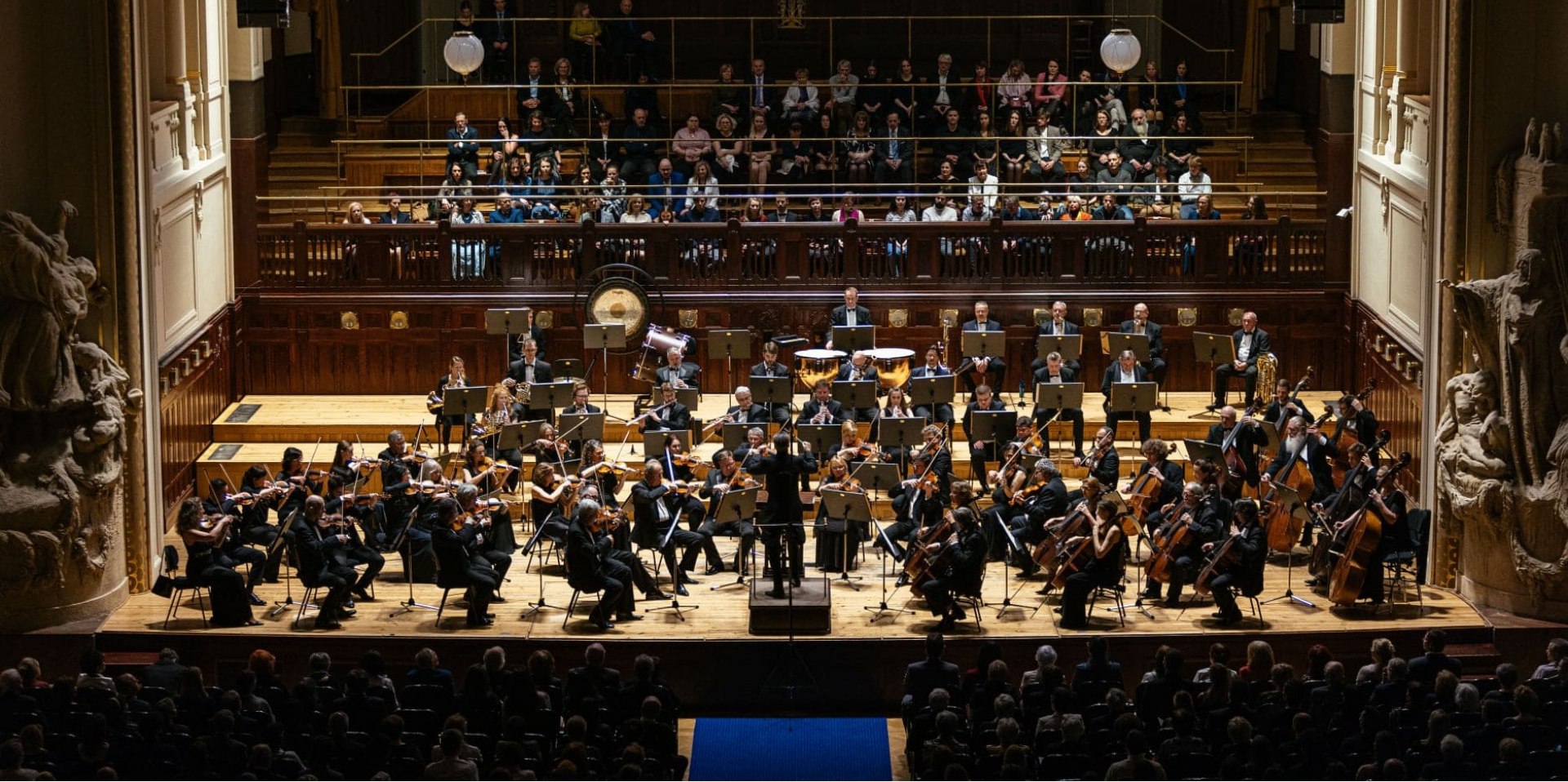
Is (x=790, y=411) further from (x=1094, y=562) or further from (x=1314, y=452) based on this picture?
(x=1314, y=452)

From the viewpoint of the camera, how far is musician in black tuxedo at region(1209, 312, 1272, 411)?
22.1 m

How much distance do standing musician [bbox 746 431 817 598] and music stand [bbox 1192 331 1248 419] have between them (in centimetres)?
539

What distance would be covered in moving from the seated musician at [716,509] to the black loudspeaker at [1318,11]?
624cm

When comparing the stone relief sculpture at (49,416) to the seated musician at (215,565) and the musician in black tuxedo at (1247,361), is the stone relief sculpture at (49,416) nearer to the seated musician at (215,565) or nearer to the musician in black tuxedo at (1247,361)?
the seated musician at (215,565)

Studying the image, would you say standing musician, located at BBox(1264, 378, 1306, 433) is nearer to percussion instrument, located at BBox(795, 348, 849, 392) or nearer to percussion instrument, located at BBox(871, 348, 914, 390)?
percussion instrument, located at BBox(871, 348, 914, 390)

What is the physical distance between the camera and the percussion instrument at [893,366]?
21719 mm

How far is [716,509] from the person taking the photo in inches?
744

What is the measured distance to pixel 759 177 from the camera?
81.9 feet

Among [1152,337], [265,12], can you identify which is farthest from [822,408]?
[265,12]

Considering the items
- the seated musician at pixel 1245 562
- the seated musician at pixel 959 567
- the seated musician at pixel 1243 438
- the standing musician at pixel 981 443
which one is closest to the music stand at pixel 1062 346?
the standing musician at pixel 981 443

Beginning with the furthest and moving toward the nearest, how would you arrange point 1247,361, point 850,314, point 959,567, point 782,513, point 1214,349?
point 850,314
point 1247,361
point 1214,349
point 782,513
point 959,567

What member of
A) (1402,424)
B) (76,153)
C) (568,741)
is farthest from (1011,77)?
(568,741)

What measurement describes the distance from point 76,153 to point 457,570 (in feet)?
14.0

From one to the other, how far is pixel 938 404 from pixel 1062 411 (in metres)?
1.23
